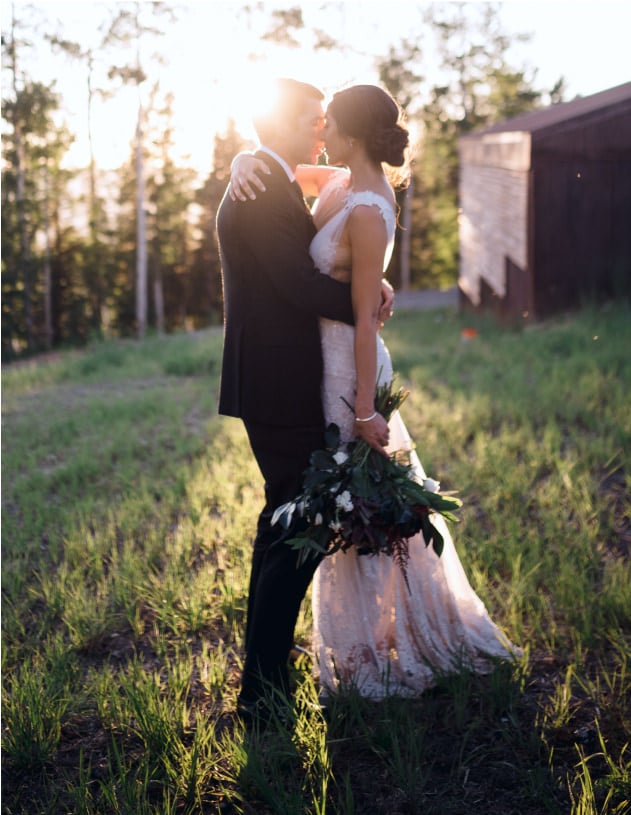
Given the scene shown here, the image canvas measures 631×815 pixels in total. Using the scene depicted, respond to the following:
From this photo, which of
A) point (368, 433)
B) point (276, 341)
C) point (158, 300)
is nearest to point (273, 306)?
point (276, 341)

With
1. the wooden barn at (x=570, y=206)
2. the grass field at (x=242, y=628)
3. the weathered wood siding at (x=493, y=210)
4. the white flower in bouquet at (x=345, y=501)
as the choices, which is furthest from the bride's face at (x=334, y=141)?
the weathered wood siding at (x=493, y=210)

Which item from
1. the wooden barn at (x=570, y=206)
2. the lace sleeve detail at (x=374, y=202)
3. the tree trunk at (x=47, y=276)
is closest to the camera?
the lace sleeve detail at (x=374, y=202)

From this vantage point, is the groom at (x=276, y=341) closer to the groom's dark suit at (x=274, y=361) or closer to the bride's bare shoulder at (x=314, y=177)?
the groom's dark suit at (x=274, y=361)

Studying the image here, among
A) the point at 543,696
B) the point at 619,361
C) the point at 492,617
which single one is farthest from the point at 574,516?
the point at 619,361

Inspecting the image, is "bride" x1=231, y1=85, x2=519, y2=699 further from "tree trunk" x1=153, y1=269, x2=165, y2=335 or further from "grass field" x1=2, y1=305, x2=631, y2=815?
"tree trunk" x1=153, y1=269, x2=165, y2=335

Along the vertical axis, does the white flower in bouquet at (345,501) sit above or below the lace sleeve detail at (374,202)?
below

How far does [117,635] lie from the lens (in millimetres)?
4066

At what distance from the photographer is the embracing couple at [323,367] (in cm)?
297

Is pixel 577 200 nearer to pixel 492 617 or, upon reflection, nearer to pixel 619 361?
pixel 619 361

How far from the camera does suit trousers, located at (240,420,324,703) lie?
10.6 ft

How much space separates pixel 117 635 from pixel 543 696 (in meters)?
1.89

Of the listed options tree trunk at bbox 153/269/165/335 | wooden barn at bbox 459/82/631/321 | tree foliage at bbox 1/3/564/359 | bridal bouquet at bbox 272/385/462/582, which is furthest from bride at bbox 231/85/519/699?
tree trunk at bbox 153/269/165/335

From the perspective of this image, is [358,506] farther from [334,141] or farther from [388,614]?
[334,141]

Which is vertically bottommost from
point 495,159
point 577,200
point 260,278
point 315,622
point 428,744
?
point 428,744
